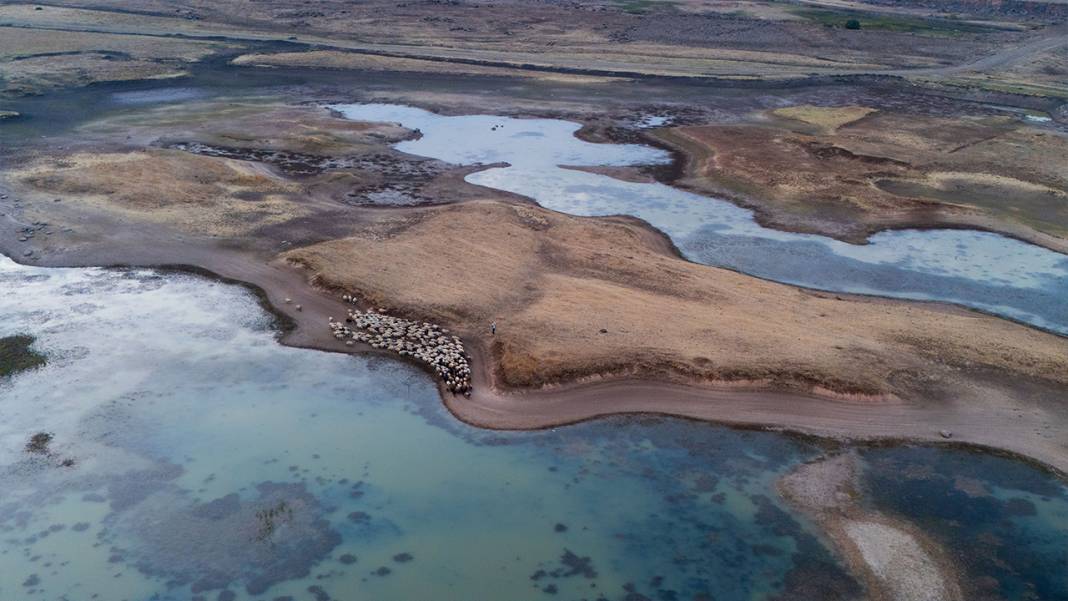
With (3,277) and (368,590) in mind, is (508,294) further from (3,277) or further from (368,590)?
(3,277)

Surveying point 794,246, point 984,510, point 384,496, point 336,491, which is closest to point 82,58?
point 794,246

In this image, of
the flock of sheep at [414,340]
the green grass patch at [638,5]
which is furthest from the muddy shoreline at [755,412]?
the green grass patch at [638,5]

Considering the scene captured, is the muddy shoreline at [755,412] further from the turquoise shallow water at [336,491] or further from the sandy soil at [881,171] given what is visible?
the sandy soil at [881,171]

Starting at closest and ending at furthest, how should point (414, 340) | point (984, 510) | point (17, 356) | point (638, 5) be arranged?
point (984, 510) → point (17, 356) → point (414, 340) → point (638, 5)

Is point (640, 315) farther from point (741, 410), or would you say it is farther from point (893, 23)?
point (893, 23)

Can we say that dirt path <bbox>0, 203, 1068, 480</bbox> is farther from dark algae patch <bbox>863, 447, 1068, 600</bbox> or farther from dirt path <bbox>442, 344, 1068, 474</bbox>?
dark algae patch <bbox>863, 447, 1068, 600</bbox>

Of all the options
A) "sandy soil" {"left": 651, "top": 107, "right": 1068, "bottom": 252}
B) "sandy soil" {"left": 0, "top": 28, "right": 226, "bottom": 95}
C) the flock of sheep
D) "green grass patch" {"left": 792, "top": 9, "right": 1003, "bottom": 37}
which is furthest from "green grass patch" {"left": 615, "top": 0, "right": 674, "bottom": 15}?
the flock of sheep

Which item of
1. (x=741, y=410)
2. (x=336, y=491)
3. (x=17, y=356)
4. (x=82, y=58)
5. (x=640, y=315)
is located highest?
(x=82, y=58)
